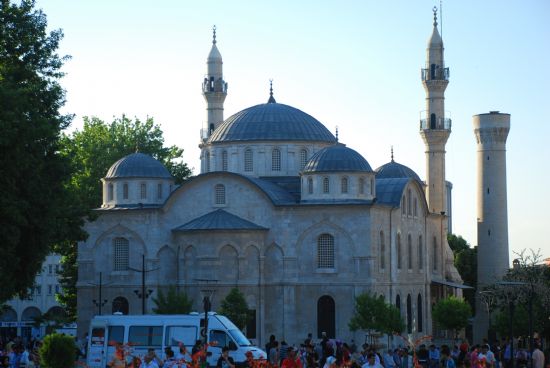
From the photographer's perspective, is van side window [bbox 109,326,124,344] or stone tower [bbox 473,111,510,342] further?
stone tower [bbox 473,111,510,342]

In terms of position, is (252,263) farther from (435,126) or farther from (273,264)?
(435,126)

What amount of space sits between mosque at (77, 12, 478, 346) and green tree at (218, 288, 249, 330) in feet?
6.45

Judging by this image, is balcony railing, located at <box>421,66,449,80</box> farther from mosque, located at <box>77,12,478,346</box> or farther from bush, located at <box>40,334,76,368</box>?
bush, located at <box>40,334,76,368</box>

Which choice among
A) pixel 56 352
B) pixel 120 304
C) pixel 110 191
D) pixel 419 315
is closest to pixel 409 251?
pixel 419 315

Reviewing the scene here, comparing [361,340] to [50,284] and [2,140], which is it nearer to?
[2,140]

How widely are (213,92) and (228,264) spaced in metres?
17.3

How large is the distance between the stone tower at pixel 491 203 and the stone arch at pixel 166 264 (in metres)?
18.4

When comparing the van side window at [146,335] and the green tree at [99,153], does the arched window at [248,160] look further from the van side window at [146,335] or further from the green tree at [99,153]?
the van side window at [146,335]

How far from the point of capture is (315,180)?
49.6m

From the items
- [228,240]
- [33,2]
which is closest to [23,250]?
[33,2]

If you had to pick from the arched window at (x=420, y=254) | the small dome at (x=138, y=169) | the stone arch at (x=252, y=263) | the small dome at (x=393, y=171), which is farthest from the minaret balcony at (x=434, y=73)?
the stone arch at (x=252, y=263)

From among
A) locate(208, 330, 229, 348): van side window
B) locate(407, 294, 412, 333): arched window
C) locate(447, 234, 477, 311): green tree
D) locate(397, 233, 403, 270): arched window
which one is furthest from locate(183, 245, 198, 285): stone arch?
locate(447, 234, 477, 311): green tree

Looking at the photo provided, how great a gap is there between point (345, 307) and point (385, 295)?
2356mm

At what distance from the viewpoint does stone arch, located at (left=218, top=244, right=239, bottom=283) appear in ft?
160
